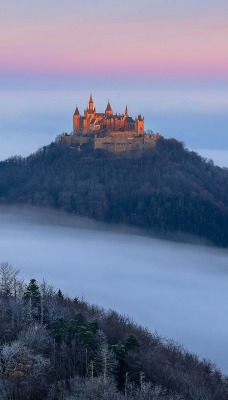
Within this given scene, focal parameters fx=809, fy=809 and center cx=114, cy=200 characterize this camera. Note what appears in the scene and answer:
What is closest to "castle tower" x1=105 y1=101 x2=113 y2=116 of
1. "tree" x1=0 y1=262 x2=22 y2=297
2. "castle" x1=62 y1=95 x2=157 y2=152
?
"castle" x1=62 y1=95 x2=157 y2=152

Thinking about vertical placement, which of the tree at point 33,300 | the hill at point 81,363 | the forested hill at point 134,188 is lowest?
the hill at point 81,363

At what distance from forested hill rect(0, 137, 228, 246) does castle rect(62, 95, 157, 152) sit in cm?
81

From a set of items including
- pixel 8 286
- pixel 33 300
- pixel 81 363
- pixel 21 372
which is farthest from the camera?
pixel 8 286

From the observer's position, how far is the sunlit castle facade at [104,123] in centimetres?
6456

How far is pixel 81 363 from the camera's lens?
66.3ft

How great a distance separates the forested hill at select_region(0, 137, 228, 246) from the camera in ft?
202

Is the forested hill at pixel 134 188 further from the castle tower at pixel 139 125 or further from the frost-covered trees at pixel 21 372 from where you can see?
the frost-covered trees at pixel 21 372

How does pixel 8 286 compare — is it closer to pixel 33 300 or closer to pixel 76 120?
pixel 33 300

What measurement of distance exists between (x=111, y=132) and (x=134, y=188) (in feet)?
15.8

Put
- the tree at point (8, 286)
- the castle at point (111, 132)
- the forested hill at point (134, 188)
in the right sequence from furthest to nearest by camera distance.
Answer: the castle at point (111, 132), the forested hill at point (134, 188), the tree at point (8, 286)

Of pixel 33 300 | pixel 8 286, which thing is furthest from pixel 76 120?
pixel 33 300

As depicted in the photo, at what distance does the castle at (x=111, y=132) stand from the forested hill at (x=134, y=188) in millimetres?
813

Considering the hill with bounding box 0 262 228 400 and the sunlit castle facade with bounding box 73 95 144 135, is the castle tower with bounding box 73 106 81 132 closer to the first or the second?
the sunlit castle facade with bounding box 73 95 144 135

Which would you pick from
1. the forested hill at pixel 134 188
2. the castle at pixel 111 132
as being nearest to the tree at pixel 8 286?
the forested hill at pixel 134 188
